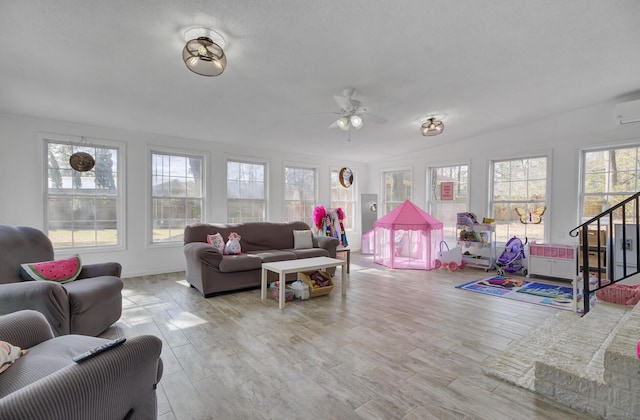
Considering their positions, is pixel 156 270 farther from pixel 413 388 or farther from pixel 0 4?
pixel 413 388

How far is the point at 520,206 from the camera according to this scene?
5.86m

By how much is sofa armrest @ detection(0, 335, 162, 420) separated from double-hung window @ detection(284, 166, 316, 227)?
557 cm

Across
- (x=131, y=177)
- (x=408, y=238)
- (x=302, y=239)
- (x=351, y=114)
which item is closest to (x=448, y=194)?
(x=408, y=238)

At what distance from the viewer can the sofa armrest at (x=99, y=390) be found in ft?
3.06

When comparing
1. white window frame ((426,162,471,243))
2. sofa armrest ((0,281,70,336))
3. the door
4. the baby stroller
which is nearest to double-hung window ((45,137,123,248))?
sofa armrest ((0,281,70,336))

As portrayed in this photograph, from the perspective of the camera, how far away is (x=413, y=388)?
2.06 metres

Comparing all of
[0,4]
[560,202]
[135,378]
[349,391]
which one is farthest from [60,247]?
[560,202]

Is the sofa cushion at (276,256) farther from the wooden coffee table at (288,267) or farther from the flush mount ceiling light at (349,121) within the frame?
the flush mount ceiling light at (349,121)

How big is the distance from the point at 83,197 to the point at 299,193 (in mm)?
3970

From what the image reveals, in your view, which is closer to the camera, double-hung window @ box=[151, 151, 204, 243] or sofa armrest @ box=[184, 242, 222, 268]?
sofa armrest @ box=[184, 242, 222, 268]

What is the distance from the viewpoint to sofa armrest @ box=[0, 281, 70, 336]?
7.20ft

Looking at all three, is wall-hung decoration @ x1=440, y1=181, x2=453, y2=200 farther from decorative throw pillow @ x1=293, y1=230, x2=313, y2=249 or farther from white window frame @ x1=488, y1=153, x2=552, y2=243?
decorative throw pillow @ x1=293, y1=230, x2=313, y2=249

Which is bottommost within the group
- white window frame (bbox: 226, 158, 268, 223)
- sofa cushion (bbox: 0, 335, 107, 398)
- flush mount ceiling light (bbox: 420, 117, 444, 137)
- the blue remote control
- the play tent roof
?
sofa cushion (bbox: 0, 335, 107, 398)

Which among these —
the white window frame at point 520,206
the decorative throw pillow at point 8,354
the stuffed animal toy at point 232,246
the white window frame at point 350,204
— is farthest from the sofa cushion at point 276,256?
the white window frame at point 520,206
